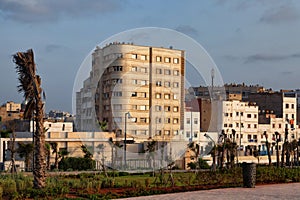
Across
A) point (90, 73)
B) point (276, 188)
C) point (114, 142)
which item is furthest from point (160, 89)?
point (276, 188)

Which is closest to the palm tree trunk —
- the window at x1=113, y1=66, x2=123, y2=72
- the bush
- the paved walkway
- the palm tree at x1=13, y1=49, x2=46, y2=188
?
the palm tree at x1=13, y1=49, x2=46, y2=188

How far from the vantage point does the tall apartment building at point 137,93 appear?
40778mm

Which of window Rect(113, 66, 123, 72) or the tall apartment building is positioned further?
window Rect(113, 66, 123, 72)

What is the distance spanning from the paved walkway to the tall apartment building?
1896 cm

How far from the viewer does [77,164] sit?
132 ft

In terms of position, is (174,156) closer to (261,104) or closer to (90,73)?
(90,73)

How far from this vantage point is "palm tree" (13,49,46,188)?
18750mm

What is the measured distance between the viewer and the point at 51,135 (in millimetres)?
46750

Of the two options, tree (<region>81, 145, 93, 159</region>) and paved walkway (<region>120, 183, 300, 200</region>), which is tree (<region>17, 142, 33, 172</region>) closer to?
tree (<region>81, 145, 93, 159</region>)

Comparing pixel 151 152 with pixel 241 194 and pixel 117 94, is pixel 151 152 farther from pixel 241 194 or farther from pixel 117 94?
pixel 241 194

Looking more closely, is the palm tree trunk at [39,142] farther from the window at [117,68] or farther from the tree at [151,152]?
the window at [117,68]

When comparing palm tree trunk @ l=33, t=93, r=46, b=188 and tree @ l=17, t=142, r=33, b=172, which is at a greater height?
palm tree trunk @ l=33, t=93, r=46, b=188

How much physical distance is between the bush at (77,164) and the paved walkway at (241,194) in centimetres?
2039

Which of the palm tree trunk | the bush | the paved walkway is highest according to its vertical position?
the palm tree trunk
